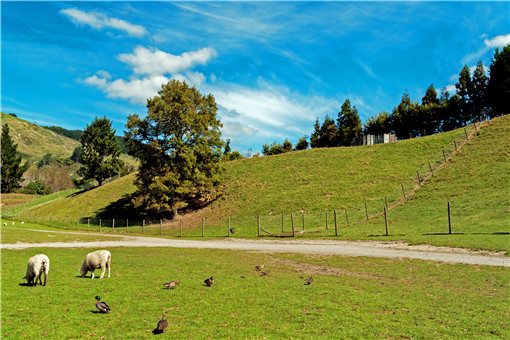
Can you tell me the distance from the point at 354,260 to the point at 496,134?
71456 millimetres

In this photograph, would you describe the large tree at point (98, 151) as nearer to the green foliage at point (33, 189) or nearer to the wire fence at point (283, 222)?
the wire fence at point (283, 222)

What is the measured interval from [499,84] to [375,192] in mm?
67430

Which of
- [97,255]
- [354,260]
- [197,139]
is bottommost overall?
[354,260]

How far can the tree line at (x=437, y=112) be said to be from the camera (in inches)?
3827

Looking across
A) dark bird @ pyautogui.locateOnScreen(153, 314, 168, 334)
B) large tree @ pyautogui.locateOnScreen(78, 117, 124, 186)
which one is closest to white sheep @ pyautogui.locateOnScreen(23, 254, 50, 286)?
dark bird @ pyautogui.locateOnScreen(153, 314, 168, 334)

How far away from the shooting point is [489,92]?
99.9 metres

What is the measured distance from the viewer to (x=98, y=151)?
102312 millimetres

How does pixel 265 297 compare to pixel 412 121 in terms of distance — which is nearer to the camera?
pixel 265 297

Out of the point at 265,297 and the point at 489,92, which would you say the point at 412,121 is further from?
the point at 265,297

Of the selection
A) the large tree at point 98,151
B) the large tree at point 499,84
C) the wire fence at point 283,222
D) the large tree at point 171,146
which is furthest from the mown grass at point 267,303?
the large tree at point 499,84

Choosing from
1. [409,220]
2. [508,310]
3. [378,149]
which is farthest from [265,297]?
[378,149]

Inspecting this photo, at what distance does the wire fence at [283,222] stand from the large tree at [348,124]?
4285 cm

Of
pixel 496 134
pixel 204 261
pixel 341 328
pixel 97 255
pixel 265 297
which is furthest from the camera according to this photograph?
pixel 496 134

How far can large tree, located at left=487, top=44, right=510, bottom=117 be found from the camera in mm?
93375
